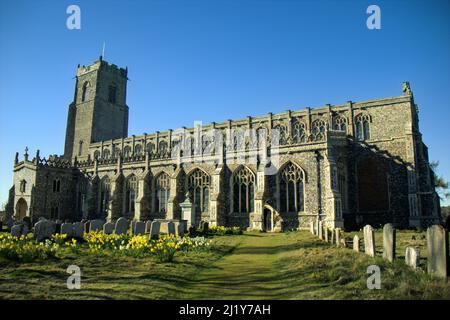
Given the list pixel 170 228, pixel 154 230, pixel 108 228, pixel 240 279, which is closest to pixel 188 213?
pixel 170 228

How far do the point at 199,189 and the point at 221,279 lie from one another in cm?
2120

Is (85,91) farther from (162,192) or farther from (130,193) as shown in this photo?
(162,192)

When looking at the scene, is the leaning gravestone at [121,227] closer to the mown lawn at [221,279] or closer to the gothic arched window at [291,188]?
the mown lawn at [221,279]

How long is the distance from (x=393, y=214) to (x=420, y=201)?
2.22 meters

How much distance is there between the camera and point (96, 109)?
50.4 m

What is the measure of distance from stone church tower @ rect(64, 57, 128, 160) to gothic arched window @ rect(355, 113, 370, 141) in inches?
1462

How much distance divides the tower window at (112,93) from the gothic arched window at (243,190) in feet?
113

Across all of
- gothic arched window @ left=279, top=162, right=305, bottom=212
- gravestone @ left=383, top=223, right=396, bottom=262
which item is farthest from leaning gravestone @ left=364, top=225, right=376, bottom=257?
gothic arched window @ left=279, top=162, right=305, bottom=212

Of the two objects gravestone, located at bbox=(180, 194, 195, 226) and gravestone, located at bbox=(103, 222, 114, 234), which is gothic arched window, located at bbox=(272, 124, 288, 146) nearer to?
gravestone, located at bbox=(180, 194, 195, 226)

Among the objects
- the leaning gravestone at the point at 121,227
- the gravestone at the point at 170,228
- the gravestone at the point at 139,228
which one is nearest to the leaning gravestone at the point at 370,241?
the gravestone at the point at 139,228

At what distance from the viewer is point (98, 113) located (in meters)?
50.7

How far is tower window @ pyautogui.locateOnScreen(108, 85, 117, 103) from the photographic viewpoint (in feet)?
174

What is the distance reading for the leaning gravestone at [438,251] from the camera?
6148 mm
